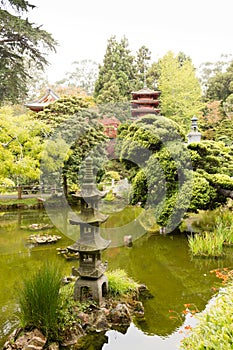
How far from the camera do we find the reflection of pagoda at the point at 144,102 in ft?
59.5

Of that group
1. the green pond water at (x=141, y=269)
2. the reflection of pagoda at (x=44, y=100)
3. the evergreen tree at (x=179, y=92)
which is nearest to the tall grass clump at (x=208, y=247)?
the green pond water at (x=141, y=269)

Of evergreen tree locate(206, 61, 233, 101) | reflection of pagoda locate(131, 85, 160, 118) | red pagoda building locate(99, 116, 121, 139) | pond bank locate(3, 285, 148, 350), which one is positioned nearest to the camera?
pond bank locate(3, 285, 148, 350)

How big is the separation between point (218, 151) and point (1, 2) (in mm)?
6303

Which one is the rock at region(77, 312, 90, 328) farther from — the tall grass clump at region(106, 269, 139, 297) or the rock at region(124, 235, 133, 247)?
the rock at region(124, 235, 133, 247)

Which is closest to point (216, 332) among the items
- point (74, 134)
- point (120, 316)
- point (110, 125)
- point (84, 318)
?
point (120, 316)

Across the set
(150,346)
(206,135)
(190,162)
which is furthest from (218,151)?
(206,135)

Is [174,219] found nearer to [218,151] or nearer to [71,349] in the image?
[218,151]

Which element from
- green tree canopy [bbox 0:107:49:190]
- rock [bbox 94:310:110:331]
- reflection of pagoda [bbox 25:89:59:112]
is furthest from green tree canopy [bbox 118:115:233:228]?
reflection of pagoda [bbox 25:89:59:112]

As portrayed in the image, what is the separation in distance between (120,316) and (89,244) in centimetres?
104

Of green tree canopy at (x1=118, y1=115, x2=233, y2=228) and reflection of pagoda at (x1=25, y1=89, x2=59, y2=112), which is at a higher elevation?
reflection of pagoda at (x1=25, y1=89, x2=59, y2=112)

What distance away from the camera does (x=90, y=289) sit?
464 cm

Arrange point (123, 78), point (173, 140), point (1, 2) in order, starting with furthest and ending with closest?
point (123, 78) < point (173, 140) < point (1, 2)

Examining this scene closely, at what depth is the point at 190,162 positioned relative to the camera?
8406 mm

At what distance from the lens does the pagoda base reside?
4.54 meters
